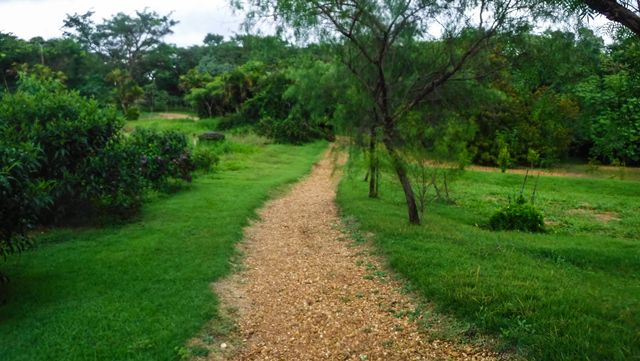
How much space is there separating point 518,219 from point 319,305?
27.9 feet

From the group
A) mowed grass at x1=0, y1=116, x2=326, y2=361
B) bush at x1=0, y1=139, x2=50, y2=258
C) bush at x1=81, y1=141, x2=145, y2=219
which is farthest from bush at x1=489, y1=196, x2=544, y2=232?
bush at x1=0, y1=139, x2=50, y2=258

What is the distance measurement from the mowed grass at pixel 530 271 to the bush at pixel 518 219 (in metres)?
0.40

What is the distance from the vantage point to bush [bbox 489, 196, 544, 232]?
13219 mm

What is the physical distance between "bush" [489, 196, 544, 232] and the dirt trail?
4880mm

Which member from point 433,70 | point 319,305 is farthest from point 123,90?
point 319,305

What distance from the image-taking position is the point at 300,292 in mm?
7559

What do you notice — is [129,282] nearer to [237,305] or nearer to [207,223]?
[237,305]

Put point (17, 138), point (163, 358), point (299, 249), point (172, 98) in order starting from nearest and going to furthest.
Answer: point (163, 358), point (17, 138), point (299, 249), point (172, 98)

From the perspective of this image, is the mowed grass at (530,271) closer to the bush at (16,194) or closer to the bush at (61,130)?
the bush at (16,194)

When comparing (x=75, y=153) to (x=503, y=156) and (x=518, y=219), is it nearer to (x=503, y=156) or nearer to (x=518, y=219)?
(x=518, y=219)

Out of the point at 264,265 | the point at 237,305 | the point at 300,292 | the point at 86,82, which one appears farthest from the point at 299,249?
the point at 86,82

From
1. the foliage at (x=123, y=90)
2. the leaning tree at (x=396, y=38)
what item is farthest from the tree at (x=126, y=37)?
the leaning tree at (x=396, y=38)

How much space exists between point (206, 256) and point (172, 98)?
53696mm

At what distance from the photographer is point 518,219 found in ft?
43.7
